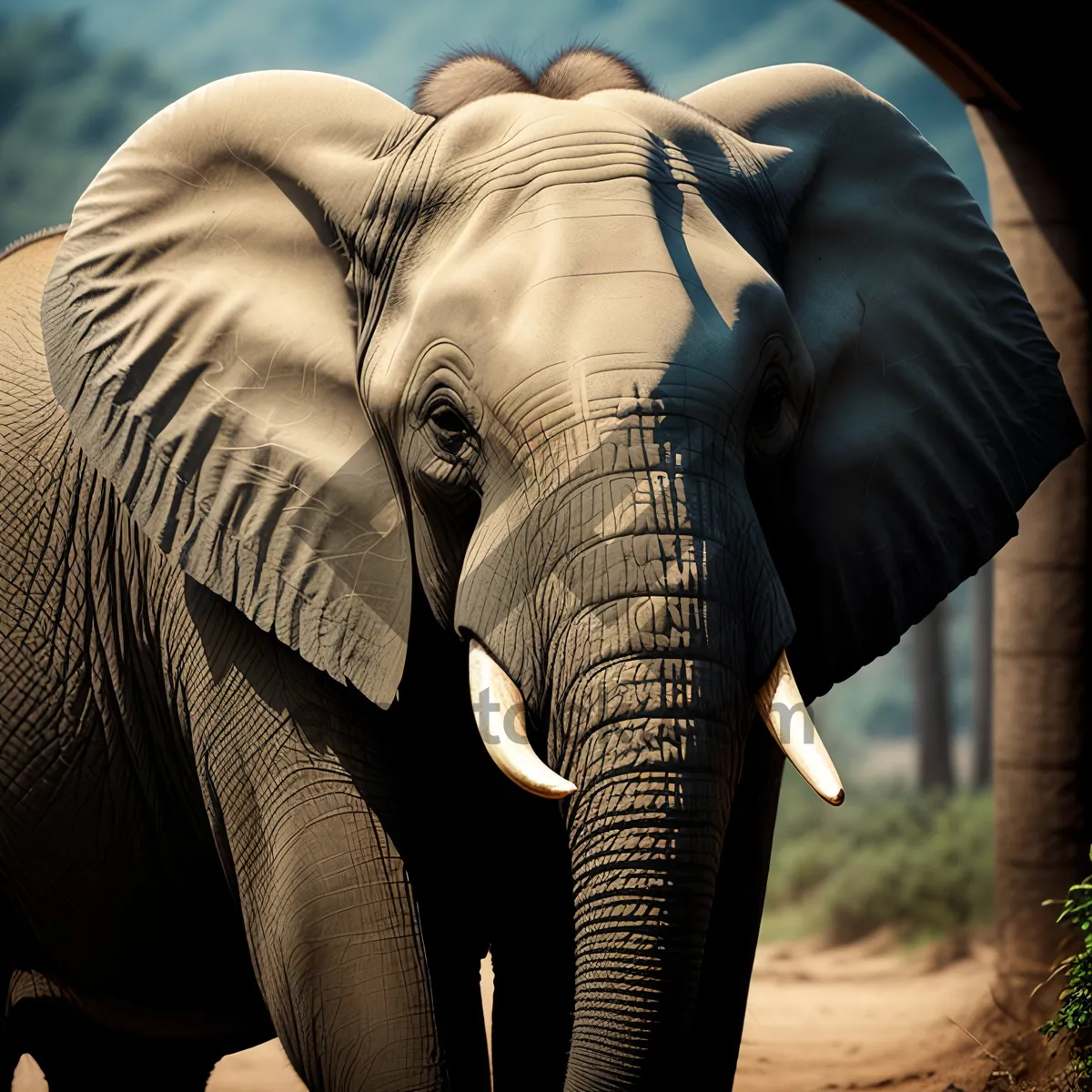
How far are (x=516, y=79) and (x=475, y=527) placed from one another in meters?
0.88

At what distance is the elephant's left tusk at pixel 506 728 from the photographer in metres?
2.49

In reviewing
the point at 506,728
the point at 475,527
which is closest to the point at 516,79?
A: the point at 475,527

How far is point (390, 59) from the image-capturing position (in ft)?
139

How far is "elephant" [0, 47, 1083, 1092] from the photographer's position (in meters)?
2.59

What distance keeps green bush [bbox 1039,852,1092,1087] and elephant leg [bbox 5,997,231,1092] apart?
2.06 metres

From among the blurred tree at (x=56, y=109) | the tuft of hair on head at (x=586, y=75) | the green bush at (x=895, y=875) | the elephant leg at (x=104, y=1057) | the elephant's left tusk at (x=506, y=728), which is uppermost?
the tuft of hair on head at (x=586, y=75)

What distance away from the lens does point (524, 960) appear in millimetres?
3689

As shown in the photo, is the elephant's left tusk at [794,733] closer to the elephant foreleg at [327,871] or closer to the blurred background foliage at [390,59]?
the elephant foreleg at [327,871]

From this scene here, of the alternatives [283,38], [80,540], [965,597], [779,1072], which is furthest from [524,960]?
[283,38]

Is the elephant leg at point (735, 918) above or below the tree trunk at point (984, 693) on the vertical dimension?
above

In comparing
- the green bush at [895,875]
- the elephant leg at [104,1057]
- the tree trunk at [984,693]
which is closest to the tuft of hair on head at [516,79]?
the elephant leg at [104,1057]

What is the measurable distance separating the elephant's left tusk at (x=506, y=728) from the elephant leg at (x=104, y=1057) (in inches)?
87.7

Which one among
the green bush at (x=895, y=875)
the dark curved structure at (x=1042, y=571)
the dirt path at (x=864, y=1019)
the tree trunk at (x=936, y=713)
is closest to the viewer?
the dark curved structure at (x=1042, y=571)

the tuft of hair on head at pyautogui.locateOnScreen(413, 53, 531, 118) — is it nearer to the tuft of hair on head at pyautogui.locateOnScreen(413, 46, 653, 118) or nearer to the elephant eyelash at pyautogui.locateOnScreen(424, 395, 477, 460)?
the tuft of hair on head at pyautogui.locateOnScreen(413, 46, 653, 118)
